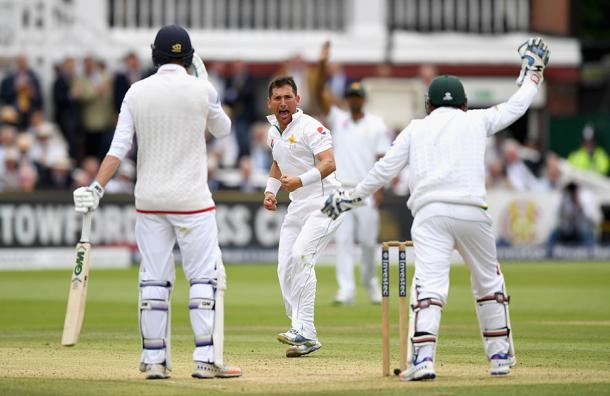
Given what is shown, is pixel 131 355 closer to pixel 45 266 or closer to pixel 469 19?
pixel 45 266

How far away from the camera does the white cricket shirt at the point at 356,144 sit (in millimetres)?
16125

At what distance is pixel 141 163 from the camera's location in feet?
30.2

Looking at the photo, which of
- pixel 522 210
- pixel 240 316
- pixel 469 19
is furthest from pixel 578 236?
pixel 240 316

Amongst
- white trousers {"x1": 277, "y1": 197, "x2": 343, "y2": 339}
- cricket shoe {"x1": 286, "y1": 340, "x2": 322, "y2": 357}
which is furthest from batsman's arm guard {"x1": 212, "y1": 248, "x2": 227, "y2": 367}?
white trousers {"x1": 277, "y1": 197, "x2": 343, "y2": 339}

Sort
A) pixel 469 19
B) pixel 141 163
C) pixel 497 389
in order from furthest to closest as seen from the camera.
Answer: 1. pixel 469 19
2. pixel 141 163
3. pixel 497 389

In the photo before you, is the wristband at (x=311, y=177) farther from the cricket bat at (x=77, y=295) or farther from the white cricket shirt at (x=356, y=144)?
the white cricket shirt at (x=356, y=144)

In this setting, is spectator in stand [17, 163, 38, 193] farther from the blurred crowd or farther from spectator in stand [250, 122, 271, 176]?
spectator in stand [250, 122, 271, 176]

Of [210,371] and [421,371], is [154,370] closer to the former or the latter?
[210,371]

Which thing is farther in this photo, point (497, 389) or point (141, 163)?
point (141, 163)

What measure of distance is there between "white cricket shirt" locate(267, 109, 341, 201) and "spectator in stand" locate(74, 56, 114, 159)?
14.7m

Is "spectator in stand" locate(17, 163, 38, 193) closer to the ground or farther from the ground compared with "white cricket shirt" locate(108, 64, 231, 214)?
closer to the ground

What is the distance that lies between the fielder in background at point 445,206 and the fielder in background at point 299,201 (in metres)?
1.56

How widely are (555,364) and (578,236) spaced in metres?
17.1

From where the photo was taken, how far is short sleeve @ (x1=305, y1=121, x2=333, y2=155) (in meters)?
11.0
